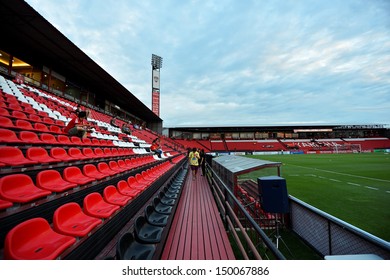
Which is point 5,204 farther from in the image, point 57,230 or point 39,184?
point 39,184

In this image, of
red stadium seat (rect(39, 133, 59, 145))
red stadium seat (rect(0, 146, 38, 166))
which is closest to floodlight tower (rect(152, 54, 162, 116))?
red stadium seat (rect(39, 133, 59, 145))

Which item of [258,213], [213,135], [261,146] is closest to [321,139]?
[261,146]

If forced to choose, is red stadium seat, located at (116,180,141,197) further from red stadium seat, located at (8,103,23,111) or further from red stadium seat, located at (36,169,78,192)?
red stadium seat, located at (8,103,23,111)

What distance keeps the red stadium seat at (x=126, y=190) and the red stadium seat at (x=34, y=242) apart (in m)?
1.58

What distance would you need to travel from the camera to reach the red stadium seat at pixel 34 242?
1355 millimetres

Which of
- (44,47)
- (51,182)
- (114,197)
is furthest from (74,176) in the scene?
(44,47)

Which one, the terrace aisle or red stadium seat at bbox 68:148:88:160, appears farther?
red stadium seat at bbox 68:148:88:160

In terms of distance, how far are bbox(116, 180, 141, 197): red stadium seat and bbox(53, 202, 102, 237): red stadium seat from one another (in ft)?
3.59

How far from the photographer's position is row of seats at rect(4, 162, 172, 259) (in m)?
1.40

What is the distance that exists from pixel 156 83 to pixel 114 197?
30290 millimetres

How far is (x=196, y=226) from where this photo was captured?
3.49 metres
